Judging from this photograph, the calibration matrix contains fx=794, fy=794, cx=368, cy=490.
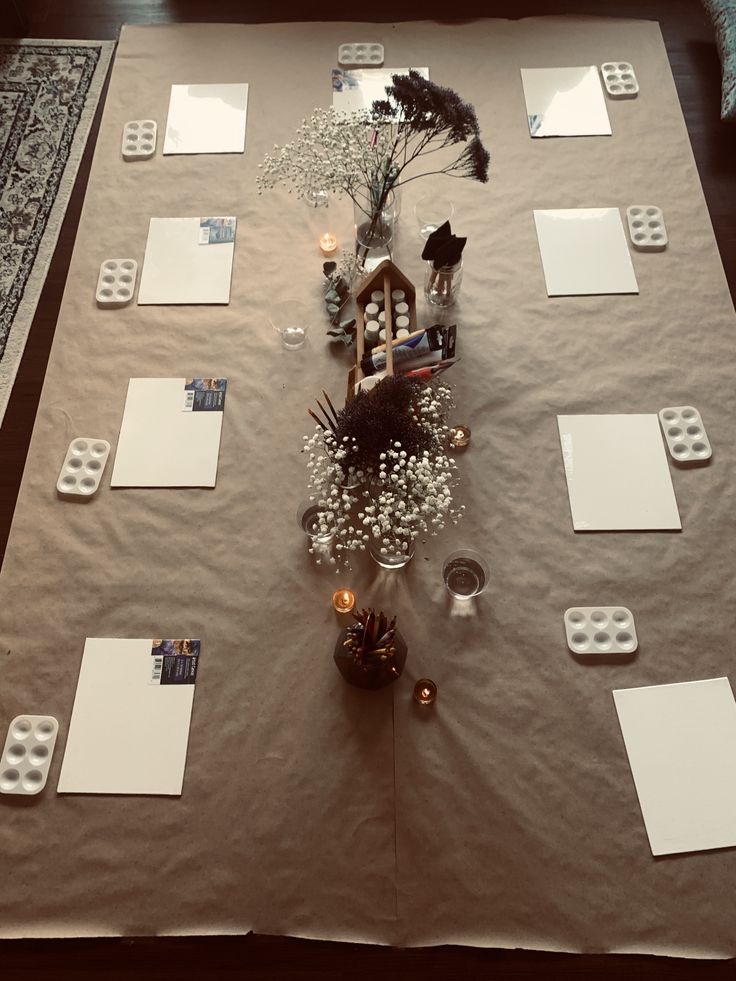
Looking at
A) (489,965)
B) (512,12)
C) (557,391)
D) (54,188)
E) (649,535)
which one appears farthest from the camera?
(512,12)

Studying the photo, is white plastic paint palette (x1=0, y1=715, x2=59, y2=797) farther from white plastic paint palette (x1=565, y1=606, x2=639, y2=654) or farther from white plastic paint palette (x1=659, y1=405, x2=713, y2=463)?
white plastic paint palette (x1=659, y1=405, x2=713, y2=463)

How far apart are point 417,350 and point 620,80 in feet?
5.20

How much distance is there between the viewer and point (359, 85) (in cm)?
292

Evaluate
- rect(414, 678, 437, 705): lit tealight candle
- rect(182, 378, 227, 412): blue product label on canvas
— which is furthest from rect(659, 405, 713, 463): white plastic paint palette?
rect(182, 378, 227, 412): blue product label on canvas

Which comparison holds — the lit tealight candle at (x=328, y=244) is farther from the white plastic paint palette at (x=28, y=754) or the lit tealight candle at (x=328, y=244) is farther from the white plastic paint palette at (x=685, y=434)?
the white plastic paint palette at (x=28, y=754)

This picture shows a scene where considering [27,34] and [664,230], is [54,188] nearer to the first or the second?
[27,34]

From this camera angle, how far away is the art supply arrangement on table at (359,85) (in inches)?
113

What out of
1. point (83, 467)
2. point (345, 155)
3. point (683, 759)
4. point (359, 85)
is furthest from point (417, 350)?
point (359, 85)

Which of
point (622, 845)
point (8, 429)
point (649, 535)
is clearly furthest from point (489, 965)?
point (8, 429)

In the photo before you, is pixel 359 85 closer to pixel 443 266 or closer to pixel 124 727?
pixel 443 266

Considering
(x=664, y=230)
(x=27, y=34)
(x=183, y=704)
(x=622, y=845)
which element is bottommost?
(x=622, y=845)

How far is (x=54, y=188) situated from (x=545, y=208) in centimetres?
175

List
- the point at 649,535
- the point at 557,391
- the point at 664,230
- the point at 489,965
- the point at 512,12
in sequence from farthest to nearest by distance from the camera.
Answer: the point at 512,12 < the point at 664,230 < the point at 557,391 < the point at 649,535 < the point at 489,965

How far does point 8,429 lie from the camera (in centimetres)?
238
